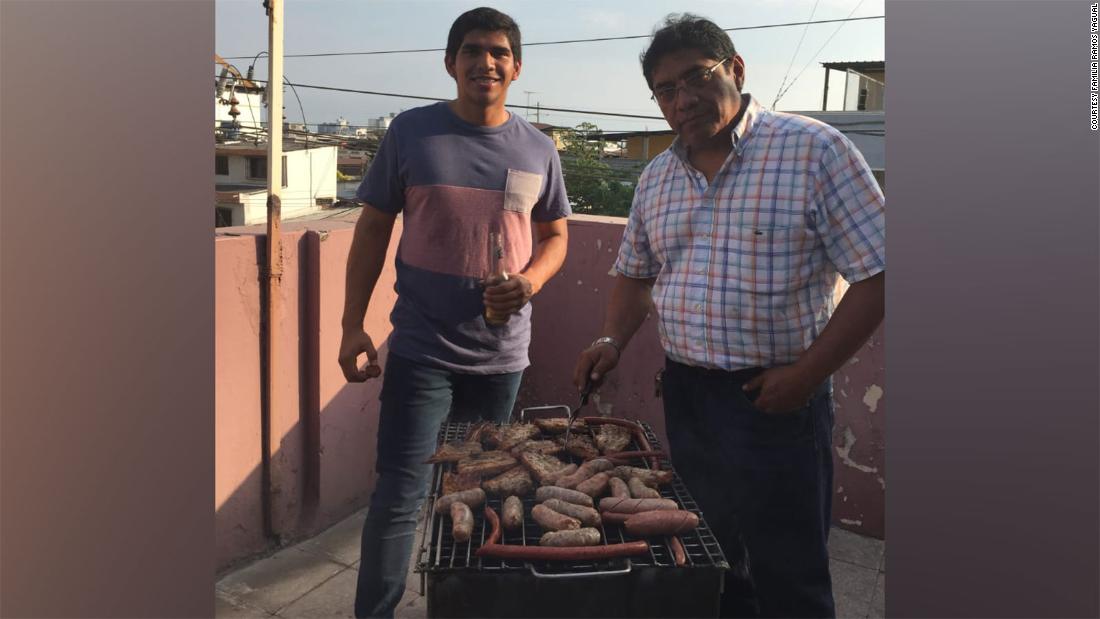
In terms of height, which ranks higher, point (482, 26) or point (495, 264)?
point (482, 26)

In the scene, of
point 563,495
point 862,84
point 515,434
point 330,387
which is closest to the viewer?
point 563,495

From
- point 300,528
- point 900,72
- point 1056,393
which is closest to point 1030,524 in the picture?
point 1056,393

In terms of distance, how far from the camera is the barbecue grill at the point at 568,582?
4.88 ft

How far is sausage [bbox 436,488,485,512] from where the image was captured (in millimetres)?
1647

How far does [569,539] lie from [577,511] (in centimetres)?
11

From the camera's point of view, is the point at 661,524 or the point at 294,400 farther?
the point at 294,400

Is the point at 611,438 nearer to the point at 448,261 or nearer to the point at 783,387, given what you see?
the point at 783,387

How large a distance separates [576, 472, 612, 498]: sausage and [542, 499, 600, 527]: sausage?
0.25 ft

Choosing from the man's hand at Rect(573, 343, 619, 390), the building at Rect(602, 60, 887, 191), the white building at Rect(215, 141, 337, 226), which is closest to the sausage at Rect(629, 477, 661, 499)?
the man's hand at Rect(573, 343, 619, 390)

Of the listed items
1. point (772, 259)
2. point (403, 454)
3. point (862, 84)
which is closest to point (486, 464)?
point (403, 454)

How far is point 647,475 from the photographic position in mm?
1813

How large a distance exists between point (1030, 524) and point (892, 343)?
435 millimetres

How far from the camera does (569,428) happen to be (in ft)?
6.72

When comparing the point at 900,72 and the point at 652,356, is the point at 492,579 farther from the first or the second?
the point at 652,356
